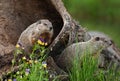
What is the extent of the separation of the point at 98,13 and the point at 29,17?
824 cm

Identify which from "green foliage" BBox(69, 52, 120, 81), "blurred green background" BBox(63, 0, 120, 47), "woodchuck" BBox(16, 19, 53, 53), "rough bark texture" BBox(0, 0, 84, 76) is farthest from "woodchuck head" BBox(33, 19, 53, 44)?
"blurred green background" BBox(63, 0, 120, 47)

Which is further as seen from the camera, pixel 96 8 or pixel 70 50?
pixel 96 8

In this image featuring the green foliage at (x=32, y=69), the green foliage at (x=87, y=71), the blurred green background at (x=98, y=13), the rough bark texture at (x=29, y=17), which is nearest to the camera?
the green foliage at (x=32, y=69)

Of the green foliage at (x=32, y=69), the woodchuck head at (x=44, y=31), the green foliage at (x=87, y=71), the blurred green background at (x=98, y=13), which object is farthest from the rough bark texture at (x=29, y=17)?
the blurred green background at (x=98, y=13)

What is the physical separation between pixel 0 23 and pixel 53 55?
3.18ft

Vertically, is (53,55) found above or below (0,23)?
below

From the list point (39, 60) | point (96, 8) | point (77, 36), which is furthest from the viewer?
point (96, 8)

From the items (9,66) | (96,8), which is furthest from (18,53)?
(96,8)

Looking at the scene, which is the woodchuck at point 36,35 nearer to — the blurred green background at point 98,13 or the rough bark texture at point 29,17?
the rough bark texture at point 29,17

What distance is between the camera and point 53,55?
8.20 meters

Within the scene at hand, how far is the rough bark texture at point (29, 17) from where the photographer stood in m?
8.23

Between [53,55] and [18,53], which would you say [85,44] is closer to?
A: [53,55]

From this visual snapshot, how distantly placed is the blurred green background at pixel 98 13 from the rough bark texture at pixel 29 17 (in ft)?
21.5

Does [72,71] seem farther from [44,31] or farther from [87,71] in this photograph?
[44,31]
